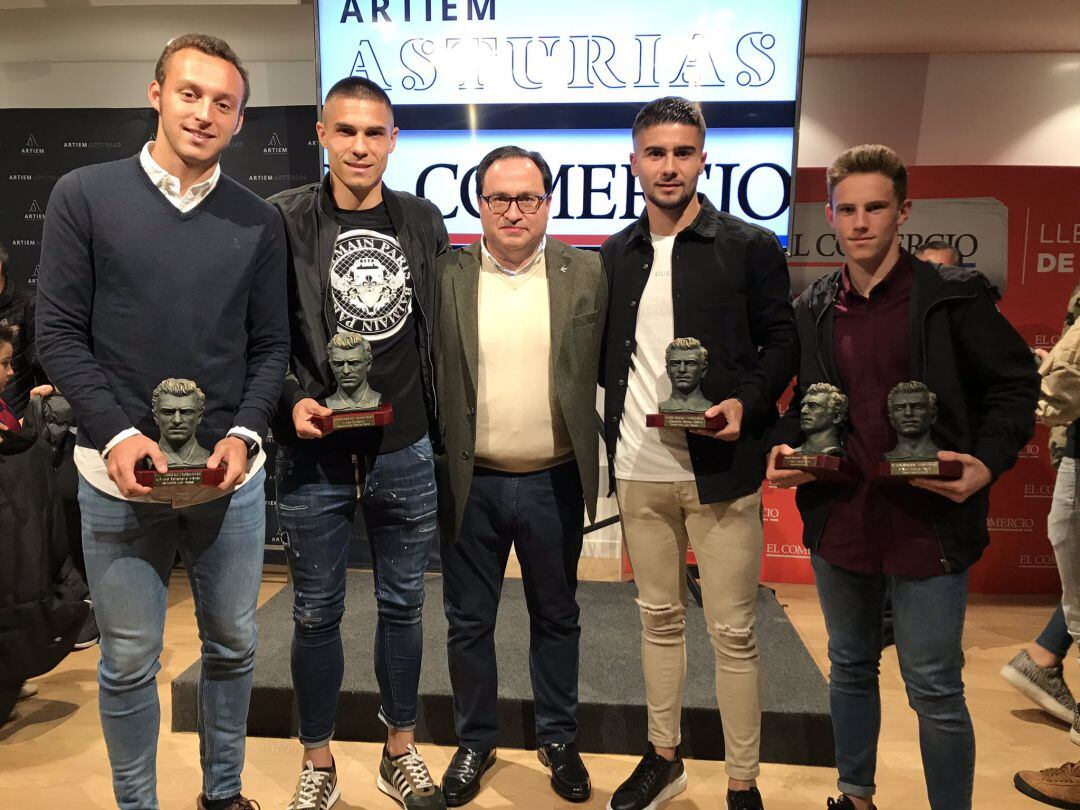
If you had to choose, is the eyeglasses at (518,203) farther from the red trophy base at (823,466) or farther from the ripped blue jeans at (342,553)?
the red trophy base at (823,466)

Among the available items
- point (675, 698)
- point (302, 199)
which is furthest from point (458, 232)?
point (675, 698)

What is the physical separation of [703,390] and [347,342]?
98cm

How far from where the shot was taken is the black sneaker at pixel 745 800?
2.52 meters

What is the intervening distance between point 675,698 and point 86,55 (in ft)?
18.2

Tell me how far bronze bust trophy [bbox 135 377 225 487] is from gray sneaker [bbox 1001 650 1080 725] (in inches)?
128

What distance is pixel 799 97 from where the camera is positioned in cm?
446

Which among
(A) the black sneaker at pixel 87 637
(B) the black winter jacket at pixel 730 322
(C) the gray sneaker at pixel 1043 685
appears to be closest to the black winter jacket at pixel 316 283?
(B) the black winter jacket at pixel 730 322

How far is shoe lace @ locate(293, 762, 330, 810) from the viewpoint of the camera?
2.64m

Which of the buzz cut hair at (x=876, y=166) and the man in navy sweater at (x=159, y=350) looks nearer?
the man in navy sweater at (x=159, y=350)

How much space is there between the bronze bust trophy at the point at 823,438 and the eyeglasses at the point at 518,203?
922mm

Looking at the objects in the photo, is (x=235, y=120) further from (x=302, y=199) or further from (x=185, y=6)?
(x=185, y=6)

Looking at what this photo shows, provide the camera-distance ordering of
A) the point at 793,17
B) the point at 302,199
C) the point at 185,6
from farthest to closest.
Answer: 1. the point at 185,6
2. the point at 793,17
3. the point at 302,199

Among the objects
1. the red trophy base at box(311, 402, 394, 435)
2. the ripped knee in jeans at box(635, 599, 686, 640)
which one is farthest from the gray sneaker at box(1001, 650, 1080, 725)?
the red trophy base at box(311, 402, 394, 435)

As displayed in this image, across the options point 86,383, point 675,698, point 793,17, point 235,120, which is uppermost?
point 793,17
